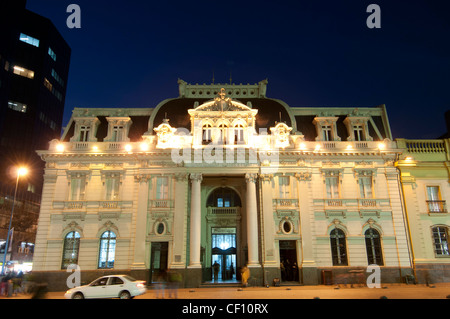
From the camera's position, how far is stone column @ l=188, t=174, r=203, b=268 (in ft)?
90.8

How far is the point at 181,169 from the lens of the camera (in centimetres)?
2984

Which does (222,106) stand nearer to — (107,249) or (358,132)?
(358,132)

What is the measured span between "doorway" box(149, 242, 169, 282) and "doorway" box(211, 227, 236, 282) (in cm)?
519

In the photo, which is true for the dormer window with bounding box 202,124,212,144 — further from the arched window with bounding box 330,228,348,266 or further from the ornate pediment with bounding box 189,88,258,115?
the arched window with bounding box 330,228,348,266

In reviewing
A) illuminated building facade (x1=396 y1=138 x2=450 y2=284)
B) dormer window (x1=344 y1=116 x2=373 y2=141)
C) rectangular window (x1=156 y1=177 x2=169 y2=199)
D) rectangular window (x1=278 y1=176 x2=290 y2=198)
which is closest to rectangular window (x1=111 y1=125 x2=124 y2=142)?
rectangular window (x1=156 y1=177 x2=169 y2=199)

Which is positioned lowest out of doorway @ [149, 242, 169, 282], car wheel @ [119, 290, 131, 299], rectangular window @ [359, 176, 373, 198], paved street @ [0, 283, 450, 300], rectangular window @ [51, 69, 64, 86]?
paved street @ [0, 283, 450, 300]

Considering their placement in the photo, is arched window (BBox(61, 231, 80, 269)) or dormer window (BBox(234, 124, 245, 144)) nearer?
arched window (BBox(61, 231, 80, 269))

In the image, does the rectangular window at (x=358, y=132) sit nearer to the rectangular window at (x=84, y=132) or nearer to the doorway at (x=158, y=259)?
the doorway at (x=158, y=259)

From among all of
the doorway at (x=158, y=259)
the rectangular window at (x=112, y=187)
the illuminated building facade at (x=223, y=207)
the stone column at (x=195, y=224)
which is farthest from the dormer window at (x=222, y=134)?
the doorway at (x=158, y=259)

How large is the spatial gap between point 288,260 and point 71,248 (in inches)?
773

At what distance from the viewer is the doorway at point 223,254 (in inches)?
1228

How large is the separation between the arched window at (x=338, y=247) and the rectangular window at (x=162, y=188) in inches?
620

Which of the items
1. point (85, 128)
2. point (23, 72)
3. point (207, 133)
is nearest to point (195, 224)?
point (207, 133)
